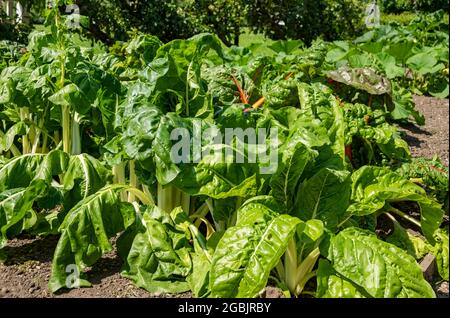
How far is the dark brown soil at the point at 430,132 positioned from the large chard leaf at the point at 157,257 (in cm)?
266

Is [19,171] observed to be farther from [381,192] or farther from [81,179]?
[381,192]

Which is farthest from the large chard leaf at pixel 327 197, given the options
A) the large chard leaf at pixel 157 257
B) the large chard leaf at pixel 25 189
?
the large chard leaf at pixel 25 189

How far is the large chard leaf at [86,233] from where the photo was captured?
2.63 meters

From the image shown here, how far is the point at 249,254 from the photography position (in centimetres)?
228

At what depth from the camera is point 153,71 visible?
2.89 meters

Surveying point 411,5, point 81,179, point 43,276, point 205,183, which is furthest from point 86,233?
point 411,5

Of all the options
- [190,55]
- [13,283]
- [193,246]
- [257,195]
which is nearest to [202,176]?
[257,195]

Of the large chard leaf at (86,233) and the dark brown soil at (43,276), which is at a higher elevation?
the large chard leaf at (86,233)

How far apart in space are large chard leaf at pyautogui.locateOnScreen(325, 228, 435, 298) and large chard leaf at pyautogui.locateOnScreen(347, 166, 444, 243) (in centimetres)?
31

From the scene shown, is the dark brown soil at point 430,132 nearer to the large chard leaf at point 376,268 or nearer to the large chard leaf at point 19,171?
the large chard leaf at point 376,268

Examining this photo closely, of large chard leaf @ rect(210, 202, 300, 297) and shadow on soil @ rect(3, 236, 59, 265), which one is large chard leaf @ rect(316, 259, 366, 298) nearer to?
large chard leaf @ rect(210, 202, 300, 297)

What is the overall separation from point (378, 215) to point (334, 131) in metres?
0.75

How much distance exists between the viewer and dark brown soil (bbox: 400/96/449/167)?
16.1 ft

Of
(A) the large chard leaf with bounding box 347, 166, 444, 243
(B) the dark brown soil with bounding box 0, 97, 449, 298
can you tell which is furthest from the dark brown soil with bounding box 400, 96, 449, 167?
(B) the dark brown soil with bounding box 0, 97, 449, 298
